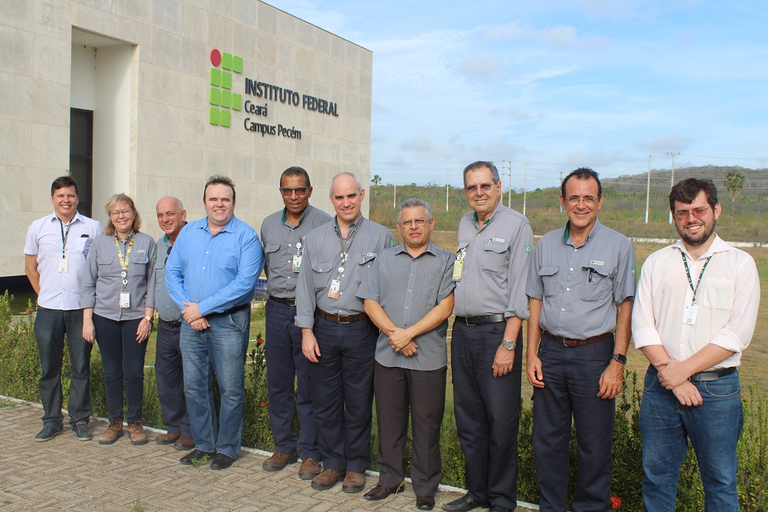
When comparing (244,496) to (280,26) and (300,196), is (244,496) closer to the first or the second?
(300,196)

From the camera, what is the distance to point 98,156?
15289 millimetres

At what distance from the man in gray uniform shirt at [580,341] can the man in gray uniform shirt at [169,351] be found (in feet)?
9.50

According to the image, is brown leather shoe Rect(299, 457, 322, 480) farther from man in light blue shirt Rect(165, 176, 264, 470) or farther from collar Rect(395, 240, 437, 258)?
collar Rect(395, 240, 437, 258)

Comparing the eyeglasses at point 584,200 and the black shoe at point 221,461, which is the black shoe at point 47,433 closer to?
the black shoe at point 221,461

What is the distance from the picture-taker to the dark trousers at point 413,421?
13.8ft

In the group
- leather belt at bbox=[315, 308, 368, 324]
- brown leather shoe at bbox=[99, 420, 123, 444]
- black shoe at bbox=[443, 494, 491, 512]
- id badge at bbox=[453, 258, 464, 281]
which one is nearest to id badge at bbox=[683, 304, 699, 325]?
id badge at bbox=[453, 258, 464, 281]

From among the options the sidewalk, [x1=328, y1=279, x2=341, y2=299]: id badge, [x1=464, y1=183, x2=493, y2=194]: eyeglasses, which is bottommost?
the sidewalk

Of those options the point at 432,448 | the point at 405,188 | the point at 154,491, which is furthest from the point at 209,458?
the point at 405,188

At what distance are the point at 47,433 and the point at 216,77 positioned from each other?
43.5ft

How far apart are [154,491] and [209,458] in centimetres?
63

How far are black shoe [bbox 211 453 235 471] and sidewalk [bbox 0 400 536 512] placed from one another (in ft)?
0.15

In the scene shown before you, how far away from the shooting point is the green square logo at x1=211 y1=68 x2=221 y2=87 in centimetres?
1688

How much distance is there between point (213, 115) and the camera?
1695 centimetres

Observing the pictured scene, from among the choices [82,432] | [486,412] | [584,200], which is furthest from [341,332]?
[82,432]
